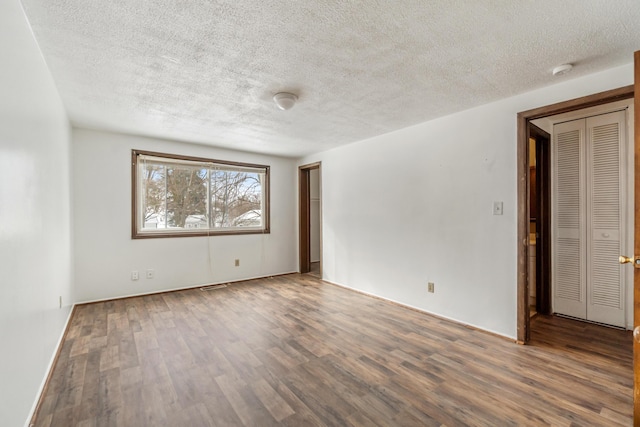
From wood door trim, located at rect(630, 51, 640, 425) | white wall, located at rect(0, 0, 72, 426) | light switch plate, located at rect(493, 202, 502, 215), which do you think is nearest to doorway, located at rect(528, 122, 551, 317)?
light switch plate, located at rect(493, 202, 502, 215)

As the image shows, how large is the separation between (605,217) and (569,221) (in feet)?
0.98

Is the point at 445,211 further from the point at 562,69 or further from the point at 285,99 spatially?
the point at 285,99

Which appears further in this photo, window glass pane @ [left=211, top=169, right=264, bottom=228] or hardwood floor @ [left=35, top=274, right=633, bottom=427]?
window glass pane @ [left=211, top=169, right=264, bottom=228]

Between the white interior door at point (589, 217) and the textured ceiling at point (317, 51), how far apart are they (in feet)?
3.91

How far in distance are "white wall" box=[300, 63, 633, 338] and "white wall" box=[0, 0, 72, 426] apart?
3343 mm

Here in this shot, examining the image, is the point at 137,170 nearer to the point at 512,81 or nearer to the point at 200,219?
the point at 200,219

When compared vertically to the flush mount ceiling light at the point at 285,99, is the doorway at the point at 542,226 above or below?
below

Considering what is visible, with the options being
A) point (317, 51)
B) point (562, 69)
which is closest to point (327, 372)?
point (317, 51)

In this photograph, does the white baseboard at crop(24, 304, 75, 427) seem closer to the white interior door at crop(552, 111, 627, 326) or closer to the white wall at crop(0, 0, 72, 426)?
the white wall at crop(0, 0, 72, 426)

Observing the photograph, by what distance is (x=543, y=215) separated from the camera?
10.9ft

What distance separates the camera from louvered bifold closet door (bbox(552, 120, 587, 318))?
10.3ft

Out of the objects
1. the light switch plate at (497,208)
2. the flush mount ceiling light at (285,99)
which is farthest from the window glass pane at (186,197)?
the light switch plate at (497,208)

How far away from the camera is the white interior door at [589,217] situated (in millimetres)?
2910

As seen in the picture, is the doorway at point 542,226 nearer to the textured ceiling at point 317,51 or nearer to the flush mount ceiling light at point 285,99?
the textured ceiling at point 317,51
